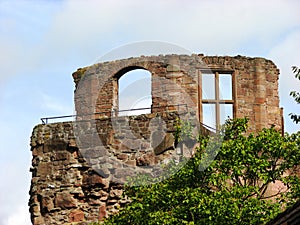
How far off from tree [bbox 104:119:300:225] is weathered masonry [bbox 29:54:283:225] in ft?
7.71

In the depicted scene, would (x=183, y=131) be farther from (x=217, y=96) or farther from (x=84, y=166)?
(x=217, y=96)

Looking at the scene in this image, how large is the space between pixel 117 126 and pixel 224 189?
4.75 meters

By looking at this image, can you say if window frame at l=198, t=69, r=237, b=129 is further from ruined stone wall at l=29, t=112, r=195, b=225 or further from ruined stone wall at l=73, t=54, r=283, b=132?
ruined stone wall at l=29, t=112, r=195, b=225

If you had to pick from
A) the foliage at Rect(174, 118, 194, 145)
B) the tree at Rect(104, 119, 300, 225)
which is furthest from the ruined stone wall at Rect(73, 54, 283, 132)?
the tree at Rect(104, 119, 300, 225)

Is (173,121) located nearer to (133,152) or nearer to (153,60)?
(133,152)

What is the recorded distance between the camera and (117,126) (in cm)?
2058

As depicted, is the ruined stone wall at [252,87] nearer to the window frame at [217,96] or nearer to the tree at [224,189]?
A: the window frame at [217,96]

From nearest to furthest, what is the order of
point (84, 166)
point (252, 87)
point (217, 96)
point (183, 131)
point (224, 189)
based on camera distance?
point (224, 189) → point (183, 131) → point (84, 166) → point (217, 96) → point (252, 87)

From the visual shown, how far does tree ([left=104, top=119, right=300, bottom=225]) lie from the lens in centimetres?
1595

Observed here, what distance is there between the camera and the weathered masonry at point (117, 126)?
2017cm

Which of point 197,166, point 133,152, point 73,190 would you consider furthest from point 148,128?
point 197,166

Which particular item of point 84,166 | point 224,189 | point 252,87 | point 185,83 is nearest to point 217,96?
point 185,83

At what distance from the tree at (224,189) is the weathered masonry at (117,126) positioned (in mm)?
2351

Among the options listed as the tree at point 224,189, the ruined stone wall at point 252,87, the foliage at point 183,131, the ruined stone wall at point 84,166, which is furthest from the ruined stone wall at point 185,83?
the tree at point 224,189
